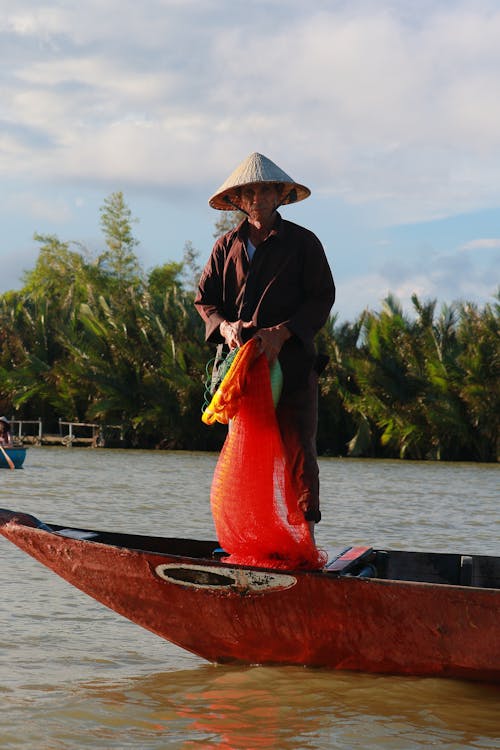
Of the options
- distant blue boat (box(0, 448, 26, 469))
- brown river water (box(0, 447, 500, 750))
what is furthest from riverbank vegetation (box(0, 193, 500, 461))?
brown river water (box(0, 447, 500, 750))

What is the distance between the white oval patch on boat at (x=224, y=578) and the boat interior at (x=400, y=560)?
1.81 feet

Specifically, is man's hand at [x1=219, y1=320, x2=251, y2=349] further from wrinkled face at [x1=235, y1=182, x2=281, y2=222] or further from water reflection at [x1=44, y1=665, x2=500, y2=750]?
water reflection at [x1=44, y1=665, x2=500, y2=750]

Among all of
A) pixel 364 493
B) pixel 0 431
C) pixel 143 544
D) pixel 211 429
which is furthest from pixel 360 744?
pixel 211 429

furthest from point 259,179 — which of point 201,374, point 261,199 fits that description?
point 201,374

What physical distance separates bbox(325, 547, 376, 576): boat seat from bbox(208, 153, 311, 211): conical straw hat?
155cm

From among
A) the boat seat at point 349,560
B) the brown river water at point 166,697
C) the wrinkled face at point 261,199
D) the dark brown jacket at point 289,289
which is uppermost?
the wrinkled face at point 261,199

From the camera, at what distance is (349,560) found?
4.73 m

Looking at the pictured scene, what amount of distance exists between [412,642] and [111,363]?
24.6 metres

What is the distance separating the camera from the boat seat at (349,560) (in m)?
4.59

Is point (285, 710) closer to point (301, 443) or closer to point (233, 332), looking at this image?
point (301, 443)

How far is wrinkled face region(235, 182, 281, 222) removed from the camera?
14.8 ft

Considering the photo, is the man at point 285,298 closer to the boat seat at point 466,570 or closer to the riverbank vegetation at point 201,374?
the boat seat at point 466,570

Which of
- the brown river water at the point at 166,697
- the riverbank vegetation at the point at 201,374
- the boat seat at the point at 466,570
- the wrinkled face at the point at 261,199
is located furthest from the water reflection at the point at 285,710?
the riverbank vegetation at the point at 201,374

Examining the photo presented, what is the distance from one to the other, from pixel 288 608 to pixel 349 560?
0.52 metres
